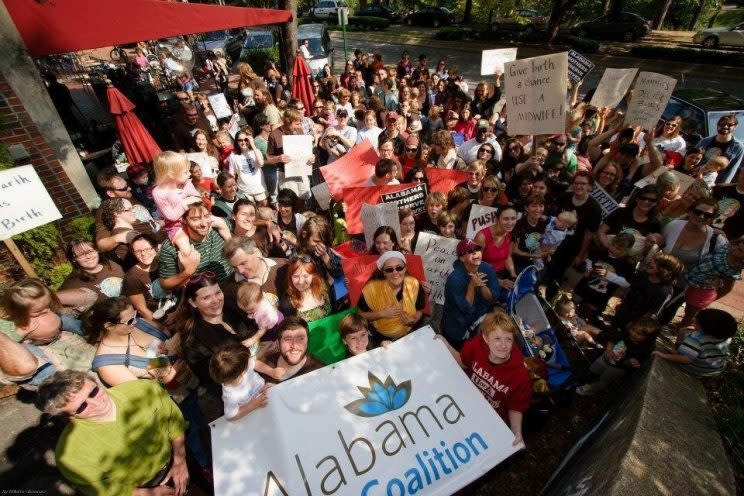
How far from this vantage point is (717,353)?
2926 millimetres

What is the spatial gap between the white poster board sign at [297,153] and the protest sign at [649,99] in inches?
214

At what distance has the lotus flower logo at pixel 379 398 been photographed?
277 centimetres

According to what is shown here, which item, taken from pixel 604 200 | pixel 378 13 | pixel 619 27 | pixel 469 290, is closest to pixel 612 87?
pixel 604 200

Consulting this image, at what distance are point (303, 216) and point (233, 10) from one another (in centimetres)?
648

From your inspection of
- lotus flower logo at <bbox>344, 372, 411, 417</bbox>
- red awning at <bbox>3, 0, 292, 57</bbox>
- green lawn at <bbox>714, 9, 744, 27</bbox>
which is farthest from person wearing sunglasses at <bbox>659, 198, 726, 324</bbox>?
green lawn at <bbox>714, 9, 744, 27</bbox>

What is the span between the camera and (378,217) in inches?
165

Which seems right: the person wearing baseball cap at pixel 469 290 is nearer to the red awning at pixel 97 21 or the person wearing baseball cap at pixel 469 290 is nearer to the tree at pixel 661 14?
the red awning at pixel 97 21

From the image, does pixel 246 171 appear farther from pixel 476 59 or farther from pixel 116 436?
pixel 476 59

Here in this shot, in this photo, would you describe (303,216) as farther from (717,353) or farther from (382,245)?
(717,353)

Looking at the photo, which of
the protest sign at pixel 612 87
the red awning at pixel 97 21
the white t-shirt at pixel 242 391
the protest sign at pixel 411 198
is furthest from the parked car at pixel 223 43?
the white t-shirt at pixel 242 391

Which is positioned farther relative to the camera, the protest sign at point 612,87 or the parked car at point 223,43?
the parked car at point 223,43

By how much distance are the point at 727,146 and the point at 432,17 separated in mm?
34085

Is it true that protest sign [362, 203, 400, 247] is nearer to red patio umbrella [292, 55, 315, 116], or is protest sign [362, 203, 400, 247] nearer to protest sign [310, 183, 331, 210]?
protest sign [310, 183, 331, 210]

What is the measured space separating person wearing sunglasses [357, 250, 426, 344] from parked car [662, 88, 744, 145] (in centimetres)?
744
